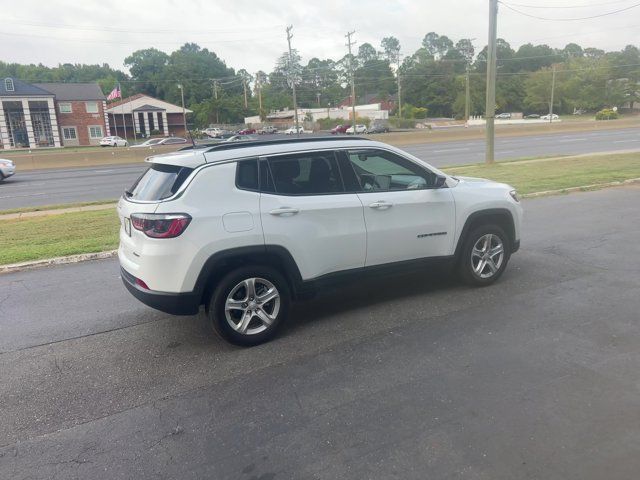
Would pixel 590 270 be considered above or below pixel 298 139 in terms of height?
below

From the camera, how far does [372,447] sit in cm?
319

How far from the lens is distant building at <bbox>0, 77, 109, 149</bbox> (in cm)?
6700

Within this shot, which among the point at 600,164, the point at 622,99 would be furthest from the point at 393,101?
the point at 600,164

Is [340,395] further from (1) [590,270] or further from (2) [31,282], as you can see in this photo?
(2) [31,282]

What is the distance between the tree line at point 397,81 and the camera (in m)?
103

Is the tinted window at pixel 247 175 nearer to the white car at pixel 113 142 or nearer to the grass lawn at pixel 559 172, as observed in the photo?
the grass lawn at pixel 559 172

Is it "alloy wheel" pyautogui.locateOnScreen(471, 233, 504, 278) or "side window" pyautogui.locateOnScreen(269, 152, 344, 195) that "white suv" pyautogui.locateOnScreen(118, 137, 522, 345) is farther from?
"alloy wheel" pyautogui.locateOnScreen(471, 233, 504, 278)

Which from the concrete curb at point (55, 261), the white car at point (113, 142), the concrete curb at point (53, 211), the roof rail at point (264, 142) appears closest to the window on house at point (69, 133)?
the white car at point (113, 142)

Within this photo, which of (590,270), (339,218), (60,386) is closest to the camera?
(60,386)

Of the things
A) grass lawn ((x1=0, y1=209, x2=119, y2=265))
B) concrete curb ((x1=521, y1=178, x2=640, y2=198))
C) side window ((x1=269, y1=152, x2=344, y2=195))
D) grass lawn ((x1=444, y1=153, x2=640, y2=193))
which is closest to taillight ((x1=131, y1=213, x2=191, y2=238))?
side window ((x1=269, y1=152, x2=344, y2=195))

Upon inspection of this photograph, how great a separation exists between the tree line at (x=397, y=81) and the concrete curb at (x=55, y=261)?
289ft

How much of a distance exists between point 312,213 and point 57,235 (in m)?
6.70

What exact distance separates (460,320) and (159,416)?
2.85m

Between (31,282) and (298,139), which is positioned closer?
(298,139)
